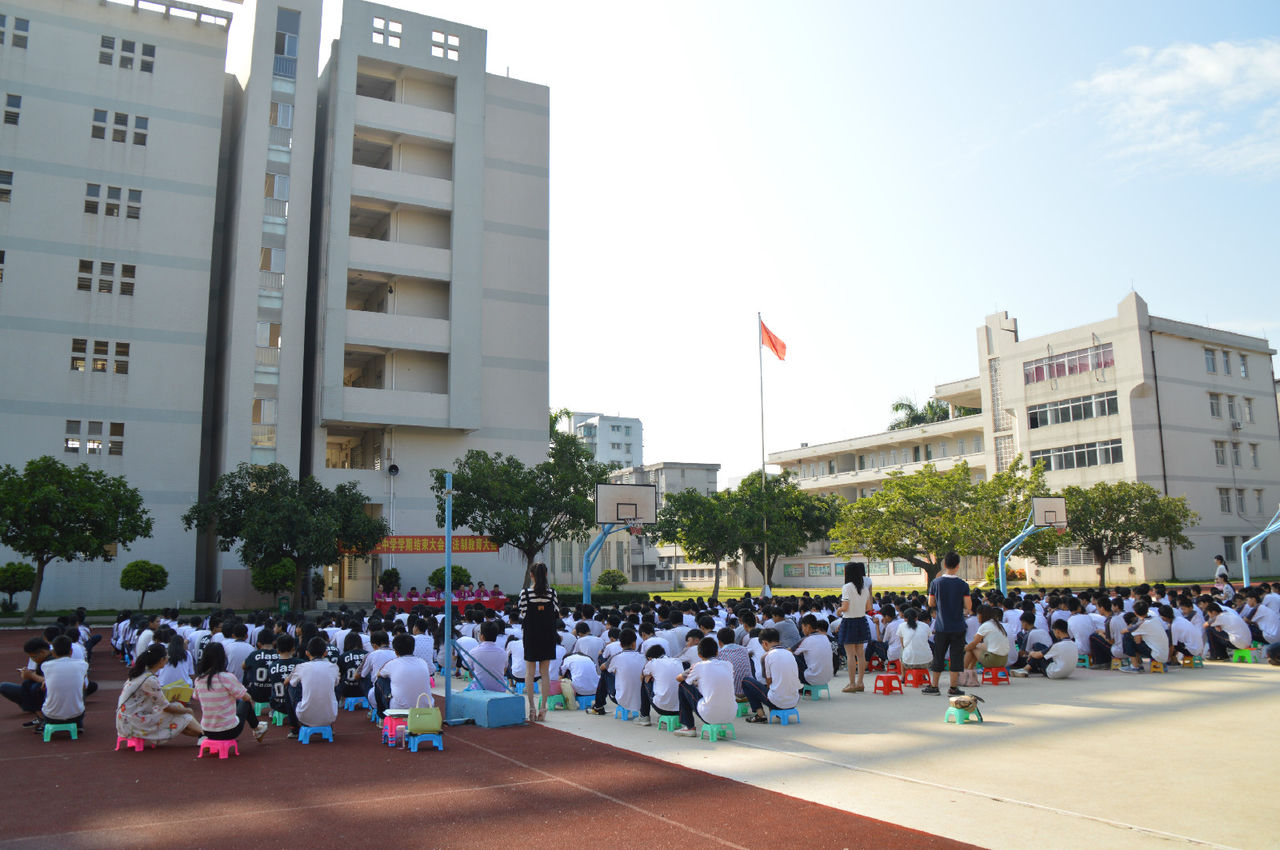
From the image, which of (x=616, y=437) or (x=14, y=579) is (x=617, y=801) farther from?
(x=616, y=437)

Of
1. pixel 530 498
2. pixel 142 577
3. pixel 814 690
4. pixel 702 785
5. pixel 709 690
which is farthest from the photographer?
pixel 530 498

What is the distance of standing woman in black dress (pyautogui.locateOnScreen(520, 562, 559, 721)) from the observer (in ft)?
33.7

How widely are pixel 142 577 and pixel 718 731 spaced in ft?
94.5

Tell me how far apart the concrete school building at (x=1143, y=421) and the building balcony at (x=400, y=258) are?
32.4 meters

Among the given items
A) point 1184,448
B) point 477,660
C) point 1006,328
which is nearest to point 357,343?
point 477,660

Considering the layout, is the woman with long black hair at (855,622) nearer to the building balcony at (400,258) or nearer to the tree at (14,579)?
the tree at (14,579)

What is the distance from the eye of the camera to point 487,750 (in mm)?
8500

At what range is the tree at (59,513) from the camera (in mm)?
25922

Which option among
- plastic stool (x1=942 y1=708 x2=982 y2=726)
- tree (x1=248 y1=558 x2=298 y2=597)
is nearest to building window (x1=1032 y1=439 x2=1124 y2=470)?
tree (x1=248 y1=558 x2=298 y2=597)

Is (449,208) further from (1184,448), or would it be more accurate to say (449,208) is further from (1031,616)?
(1184,448)

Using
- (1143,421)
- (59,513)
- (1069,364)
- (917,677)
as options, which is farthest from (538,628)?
(1069,364)

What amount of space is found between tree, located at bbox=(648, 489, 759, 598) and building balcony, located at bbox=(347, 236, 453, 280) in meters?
15.2

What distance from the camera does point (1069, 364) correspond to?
4797cm

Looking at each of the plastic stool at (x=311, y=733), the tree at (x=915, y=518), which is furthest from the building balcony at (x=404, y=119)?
the plastic stool at (x=311, y=733)
